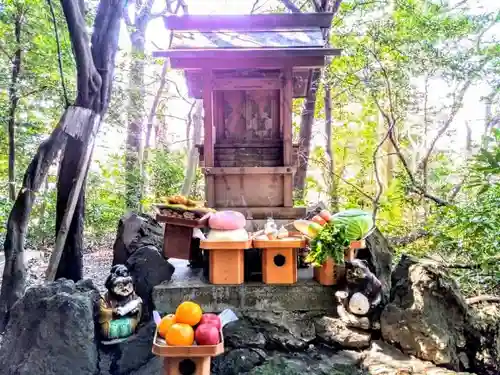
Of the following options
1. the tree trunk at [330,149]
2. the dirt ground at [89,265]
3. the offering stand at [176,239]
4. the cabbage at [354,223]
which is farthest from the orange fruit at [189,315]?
the tree trunk at [330,149]

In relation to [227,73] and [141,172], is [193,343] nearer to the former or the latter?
[227,73]

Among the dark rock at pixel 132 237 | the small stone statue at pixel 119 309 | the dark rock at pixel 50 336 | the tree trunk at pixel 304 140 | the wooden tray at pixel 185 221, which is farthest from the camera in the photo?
the tree trunk at pixel 304 140

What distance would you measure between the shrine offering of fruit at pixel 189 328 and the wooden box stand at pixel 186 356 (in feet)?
0.10

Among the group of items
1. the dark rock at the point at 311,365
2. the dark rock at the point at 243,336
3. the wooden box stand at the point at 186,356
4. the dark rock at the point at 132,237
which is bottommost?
the dark rock at the point at 311,365

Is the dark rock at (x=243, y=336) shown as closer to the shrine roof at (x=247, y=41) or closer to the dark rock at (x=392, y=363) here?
the dark rock at (x=392, y=363)

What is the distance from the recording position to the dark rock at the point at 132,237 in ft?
10.8

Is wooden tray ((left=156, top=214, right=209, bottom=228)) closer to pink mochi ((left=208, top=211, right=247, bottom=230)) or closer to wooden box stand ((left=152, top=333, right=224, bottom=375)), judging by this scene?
pink mochi ((left=208, top=211, right=247, bottom=230))

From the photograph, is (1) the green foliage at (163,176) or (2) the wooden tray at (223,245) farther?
(1) the green foliage at (163,176)

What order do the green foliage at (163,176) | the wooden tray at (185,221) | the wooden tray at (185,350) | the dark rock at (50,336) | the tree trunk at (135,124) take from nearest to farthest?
the wooden tray at (185,350), the dark rock at (50,336), the wooden tray at (185,221), the tree trunk at (135,124), the green foliage at (163,176)

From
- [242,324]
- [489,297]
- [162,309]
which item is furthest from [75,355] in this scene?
[489,297]

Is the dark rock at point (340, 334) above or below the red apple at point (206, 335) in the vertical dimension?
below

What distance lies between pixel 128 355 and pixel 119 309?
301mm

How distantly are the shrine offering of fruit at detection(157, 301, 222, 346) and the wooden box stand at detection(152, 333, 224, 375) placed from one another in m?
0.03

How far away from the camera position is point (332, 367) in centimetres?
233
